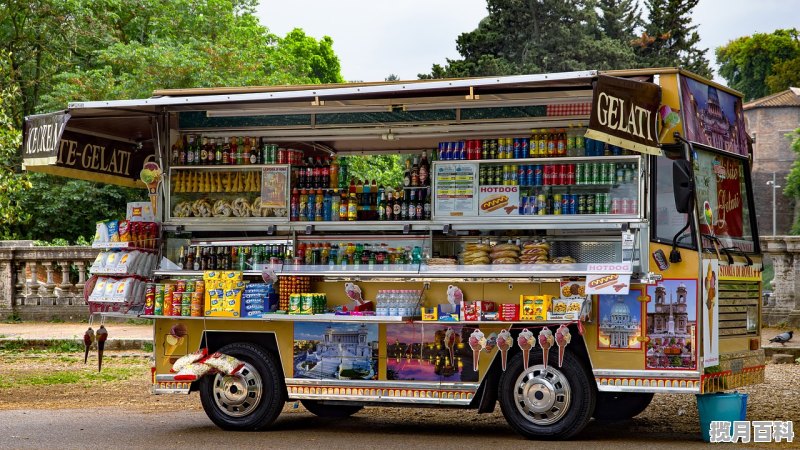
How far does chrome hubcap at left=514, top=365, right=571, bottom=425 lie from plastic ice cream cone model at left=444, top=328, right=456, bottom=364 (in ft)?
2.11

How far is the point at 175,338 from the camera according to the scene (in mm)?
11055

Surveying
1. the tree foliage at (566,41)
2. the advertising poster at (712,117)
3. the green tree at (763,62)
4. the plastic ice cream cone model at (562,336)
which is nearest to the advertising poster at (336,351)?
the plastic ice cream cone model at (562,336)

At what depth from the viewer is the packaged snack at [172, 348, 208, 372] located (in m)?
10.8

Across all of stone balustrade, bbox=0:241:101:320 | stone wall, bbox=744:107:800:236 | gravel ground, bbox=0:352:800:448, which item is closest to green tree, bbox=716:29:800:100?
stone wall, bbox=744:107:800:236

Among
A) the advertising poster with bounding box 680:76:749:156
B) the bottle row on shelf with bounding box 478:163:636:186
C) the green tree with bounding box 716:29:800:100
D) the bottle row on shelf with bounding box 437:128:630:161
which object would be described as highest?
the green tree with bounding box 716:29:800:100

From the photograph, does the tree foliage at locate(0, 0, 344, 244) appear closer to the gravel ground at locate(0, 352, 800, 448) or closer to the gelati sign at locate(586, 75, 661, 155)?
the gravel ground at locate(0, 352, 800, 448)

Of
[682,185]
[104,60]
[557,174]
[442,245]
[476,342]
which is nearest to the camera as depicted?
[682,185]

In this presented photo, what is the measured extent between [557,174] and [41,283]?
1542cm

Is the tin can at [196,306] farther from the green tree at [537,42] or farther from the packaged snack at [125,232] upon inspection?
the green tree at [537,42]

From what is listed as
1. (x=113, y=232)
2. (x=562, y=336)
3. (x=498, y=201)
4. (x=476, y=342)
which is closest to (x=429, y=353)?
(x=476, y=342)

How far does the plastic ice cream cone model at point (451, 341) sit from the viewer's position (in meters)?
10.3

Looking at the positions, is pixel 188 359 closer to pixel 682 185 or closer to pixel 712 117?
pixel 682 185

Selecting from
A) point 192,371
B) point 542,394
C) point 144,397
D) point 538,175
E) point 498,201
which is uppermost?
point 538,175

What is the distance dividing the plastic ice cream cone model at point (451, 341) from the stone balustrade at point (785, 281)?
428 inches
